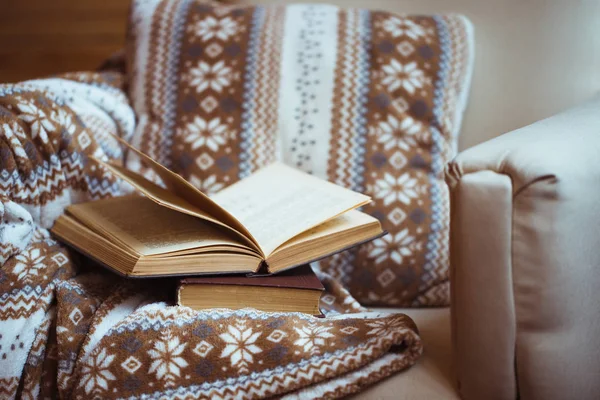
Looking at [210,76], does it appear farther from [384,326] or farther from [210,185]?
[384,326]

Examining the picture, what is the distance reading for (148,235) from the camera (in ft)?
2.54

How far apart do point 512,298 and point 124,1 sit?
158 cm

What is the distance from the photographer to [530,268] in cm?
60

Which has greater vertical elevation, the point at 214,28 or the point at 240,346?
the point at 214,28

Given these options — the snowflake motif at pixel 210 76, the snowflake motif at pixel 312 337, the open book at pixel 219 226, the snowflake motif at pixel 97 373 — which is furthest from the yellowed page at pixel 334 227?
the snowflake motif at pixel 210 76

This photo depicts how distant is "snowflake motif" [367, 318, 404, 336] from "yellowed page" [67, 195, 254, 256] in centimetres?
19

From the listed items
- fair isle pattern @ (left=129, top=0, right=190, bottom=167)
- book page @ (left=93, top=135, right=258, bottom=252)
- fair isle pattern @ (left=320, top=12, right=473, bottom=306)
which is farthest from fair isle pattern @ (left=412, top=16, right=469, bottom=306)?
fair isle pattern @ (left=129, top=0, right=190, bottom=167)

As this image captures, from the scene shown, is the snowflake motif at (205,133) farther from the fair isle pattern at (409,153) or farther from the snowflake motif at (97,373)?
the snowflake motif at (97,373)

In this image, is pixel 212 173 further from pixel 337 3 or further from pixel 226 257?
pixel 337 3

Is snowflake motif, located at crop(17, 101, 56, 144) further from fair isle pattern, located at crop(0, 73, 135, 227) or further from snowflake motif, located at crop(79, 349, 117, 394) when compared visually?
snowflake motif, located at crop(79, 349, 117, 394)

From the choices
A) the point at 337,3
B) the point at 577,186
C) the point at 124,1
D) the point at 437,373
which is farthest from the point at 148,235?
the point at 124,1

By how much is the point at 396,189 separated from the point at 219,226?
0.32m

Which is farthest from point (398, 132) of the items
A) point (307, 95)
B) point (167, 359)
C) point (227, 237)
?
point (167, 359)

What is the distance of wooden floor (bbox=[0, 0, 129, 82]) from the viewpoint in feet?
6.04
